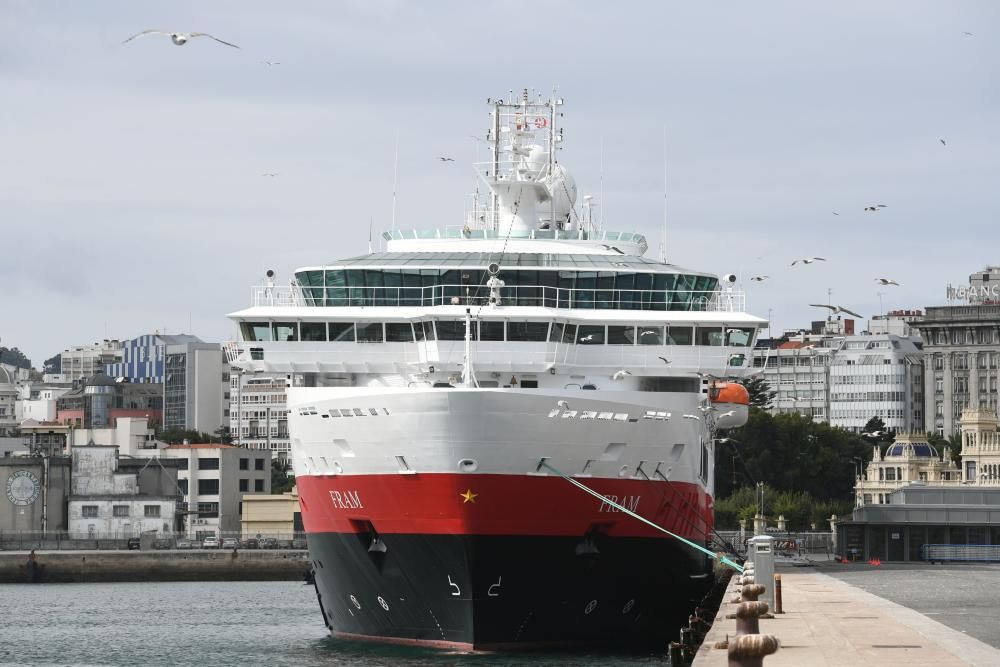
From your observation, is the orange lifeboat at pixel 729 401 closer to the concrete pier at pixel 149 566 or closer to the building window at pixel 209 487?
the concrete pier at pixel 149 566

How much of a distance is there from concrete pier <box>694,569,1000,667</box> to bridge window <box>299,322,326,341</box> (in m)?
12.1

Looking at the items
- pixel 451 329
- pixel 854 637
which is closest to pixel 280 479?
pixel 451 329

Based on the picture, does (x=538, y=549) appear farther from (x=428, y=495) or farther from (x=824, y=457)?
(x=824, y=457)

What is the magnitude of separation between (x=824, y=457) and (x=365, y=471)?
9412 cm

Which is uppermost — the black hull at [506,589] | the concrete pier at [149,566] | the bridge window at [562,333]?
the bridge window at [562,333]

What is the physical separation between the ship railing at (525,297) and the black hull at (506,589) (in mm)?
6000

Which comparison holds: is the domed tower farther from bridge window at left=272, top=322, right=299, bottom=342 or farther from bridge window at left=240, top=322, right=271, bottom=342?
bridge window at left=272, top=322, right=299, bottom=342

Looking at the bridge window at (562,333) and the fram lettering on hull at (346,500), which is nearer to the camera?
the fram lettering on hull at (346,500)

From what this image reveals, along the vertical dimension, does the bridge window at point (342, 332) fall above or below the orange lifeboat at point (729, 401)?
above

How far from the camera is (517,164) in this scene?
180ft

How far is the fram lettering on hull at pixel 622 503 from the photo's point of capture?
4197 centimetres

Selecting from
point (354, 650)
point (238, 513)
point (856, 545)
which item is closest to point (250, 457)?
point (238, 513)

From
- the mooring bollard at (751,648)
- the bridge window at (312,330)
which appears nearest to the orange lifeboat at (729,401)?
the bridge window at (312,330)

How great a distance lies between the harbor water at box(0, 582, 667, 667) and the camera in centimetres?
4272
